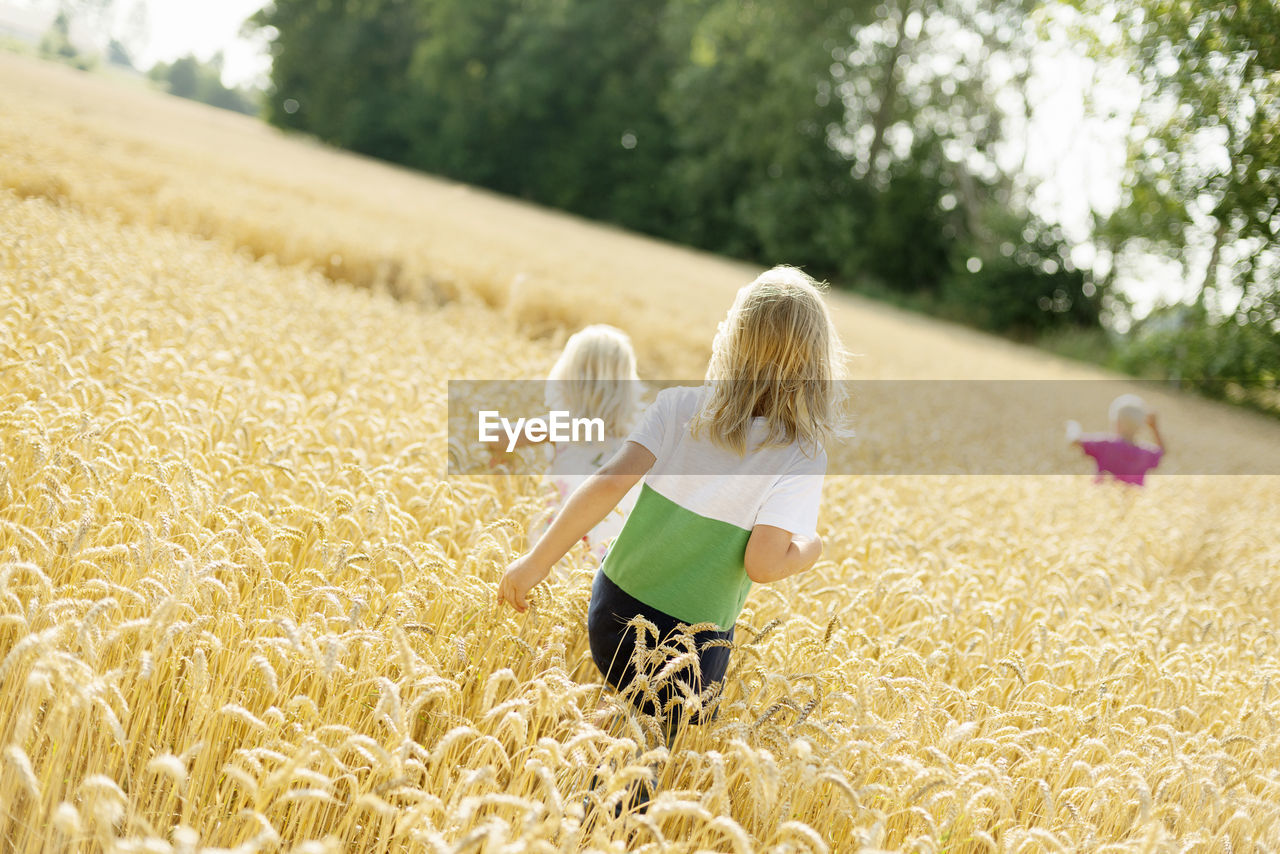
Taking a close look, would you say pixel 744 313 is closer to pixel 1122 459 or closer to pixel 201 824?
pixel 201 824

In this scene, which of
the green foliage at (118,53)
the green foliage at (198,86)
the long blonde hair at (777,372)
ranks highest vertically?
the green foliage at (118,53)

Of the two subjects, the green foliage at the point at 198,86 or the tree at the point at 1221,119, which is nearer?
the tree at the point at 1221,119

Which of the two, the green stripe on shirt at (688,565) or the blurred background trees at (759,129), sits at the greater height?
the blurred background trees at (759,129)

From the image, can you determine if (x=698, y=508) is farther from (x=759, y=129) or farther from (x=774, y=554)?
(x=759, y=129)

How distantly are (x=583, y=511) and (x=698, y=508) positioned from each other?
0.98 ft

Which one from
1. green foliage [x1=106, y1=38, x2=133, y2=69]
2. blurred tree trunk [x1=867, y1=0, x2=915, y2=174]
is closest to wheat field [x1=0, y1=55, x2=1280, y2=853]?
blurred tree trunk [x1=867, y1=0, x2=915, y2=174]

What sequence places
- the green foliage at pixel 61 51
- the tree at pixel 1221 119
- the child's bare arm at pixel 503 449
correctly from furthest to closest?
1. the green foliage at pixel 61 51
2. the tree at pixel 1221 119
3. the child's bare arm at pixel 503 449

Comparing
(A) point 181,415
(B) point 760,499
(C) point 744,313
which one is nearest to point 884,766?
(B) point 760,499

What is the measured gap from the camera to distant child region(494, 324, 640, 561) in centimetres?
343

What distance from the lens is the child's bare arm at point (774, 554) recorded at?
2.20 metres

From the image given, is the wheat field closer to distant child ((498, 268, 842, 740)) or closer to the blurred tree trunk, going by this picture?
distant child ((498, 268, 842, 740))

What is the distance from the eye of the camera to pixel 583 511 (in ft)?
7.60

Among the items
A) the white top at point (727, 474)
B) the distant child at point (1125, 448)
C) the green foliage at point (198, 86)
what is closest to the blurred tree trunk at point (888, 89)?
the distant child at point (1125, 448)

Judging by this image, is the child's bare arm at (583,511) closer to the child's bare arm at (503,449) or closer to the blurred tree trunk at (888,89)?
the child's bare arm at (503,449)
